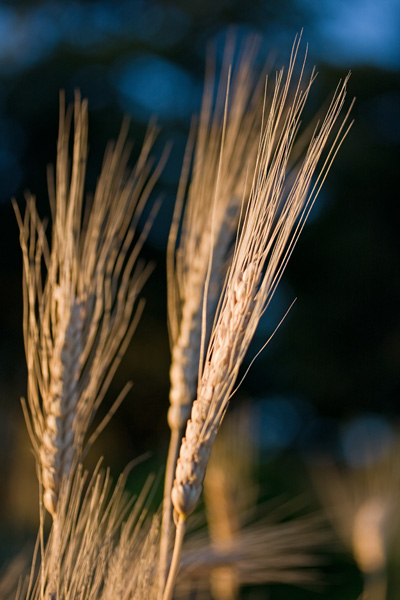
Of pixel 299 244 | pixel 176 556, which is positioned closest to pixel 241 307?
pixel 176 556

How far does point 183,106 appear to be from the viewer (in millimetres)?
4777

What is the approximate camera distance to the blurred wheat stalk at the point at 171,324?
655 mm

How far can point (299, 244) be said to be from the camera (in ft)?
15.8

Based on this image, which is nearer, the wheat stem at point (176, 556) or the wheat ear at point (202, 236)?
the wheat stem at point (176, 556)

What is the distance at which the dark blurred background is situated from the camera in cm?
466

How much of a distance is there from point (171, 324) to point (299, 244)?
3916 millimetres

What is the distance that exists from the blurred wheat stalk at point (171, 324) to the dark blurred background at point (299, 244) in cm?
352

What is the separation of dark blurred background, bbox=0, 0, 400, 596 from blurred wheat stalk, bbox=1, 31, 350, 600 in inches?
139

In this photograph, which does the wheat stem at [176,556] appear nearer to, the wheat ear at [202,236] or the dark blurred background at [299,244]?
the wheat ear at [202,236]

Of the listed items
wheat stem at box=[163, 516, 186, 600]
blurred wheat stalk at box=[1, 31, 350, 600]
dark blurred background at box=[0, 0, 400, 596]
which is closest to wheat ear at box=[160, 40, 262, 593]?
blurred wheat stalk at box=[1, 31, 350, 600]

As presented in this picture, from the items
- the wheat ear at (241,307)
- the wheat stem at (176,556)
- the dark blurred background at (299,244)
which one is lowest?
the wheat stem at (176,556)

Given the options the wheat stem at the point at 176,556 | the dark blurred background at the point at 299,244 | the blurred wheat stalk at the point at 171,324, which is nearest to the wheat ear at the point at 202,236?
the blurred wheat stalk at the point at 171,324

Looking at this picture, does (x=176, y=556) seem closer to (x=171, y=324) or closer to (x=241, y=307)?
(x=241, y=307)

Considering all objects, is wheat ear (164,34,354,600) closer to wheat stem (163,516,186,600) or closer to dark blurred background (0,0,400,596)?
wheat stem (163,516,186,600)
